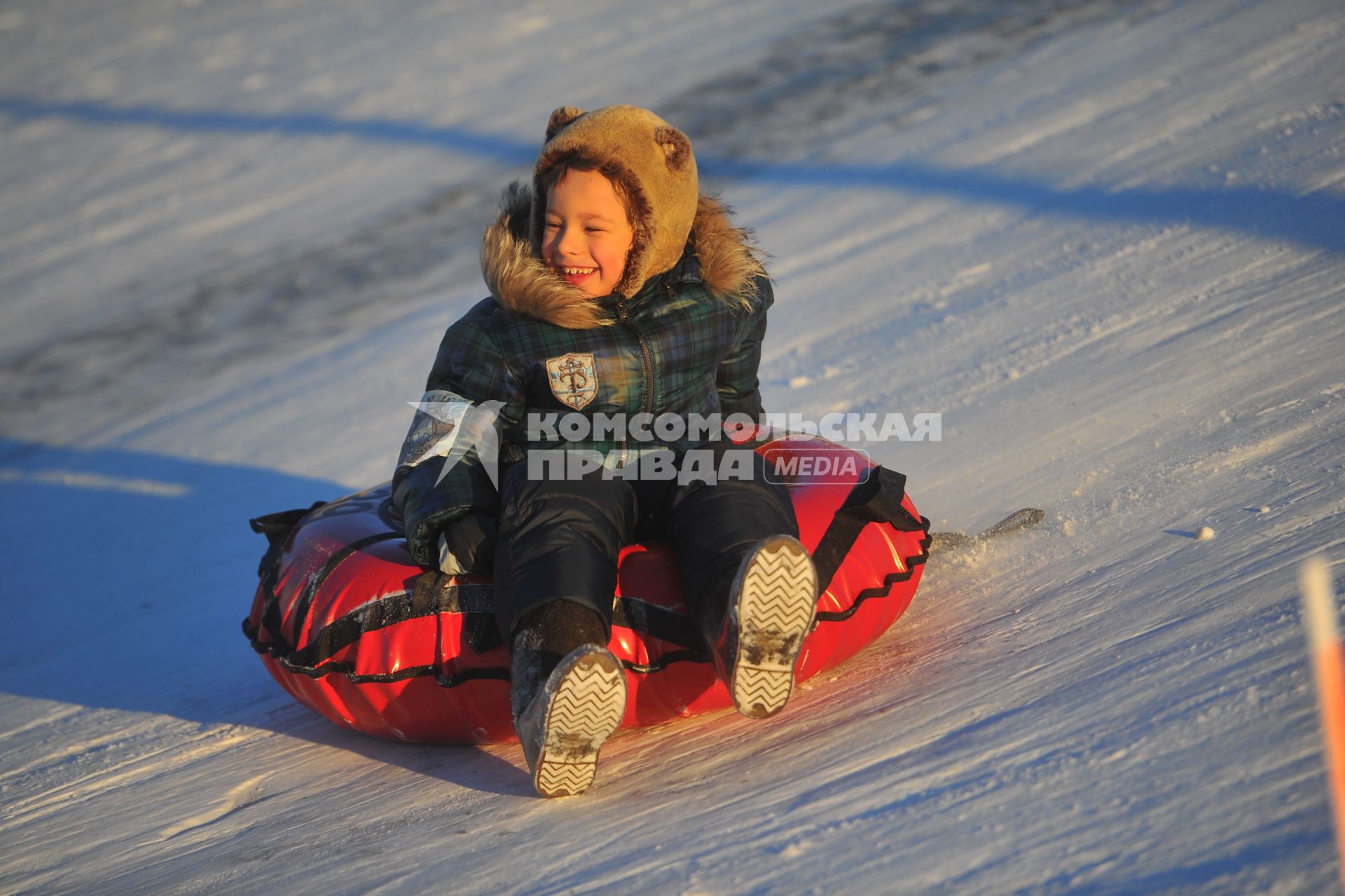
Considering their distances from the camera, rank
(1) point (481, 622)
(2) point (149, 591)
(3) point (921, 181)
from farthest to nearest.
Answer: (3) point (921, 181) < (2) point (149, 591) < (1) point (481, 622)

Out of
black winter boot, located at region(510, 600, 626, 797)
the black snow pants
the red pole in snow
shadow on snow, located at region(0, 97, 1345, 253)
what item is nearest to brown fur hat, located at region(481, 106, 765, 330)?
the black snow pants

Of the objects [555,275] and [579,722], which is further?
[555,275]

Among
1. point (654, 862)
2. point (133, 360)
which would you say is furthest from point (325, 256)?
point (654, 862)

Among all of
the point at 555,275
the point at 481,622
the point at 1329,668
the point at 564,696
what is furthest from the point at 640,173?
the point at 1329,668

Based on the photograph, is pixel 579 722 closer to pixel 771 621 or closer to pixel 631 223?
pixel 771 621

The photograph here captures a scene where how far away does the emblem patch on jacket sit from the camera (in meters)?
2.25

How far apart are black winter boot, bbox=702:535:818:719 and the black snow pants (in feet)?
0.35

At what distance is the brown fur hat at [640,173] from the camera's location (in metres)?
2.25

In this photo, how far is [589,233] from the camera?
7.53 feet

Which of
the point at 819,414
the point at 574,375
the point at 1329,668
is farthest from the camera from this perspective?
the point at 819,414

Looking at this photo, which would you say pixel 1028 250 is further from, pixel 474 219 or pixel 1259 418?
pixel 474 219

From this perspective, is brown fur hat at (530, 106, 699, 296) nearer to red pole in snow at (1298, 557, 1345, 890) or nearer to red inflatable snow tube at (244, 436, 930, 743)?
red inflatable snow tube at (244, 436, 930, 743)

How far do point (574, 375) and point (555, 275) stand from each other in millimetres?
205

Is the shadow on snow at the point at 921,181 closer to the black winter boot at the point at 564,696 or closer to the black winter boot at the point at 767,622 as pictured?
the black winter boot at the point at 767,622
